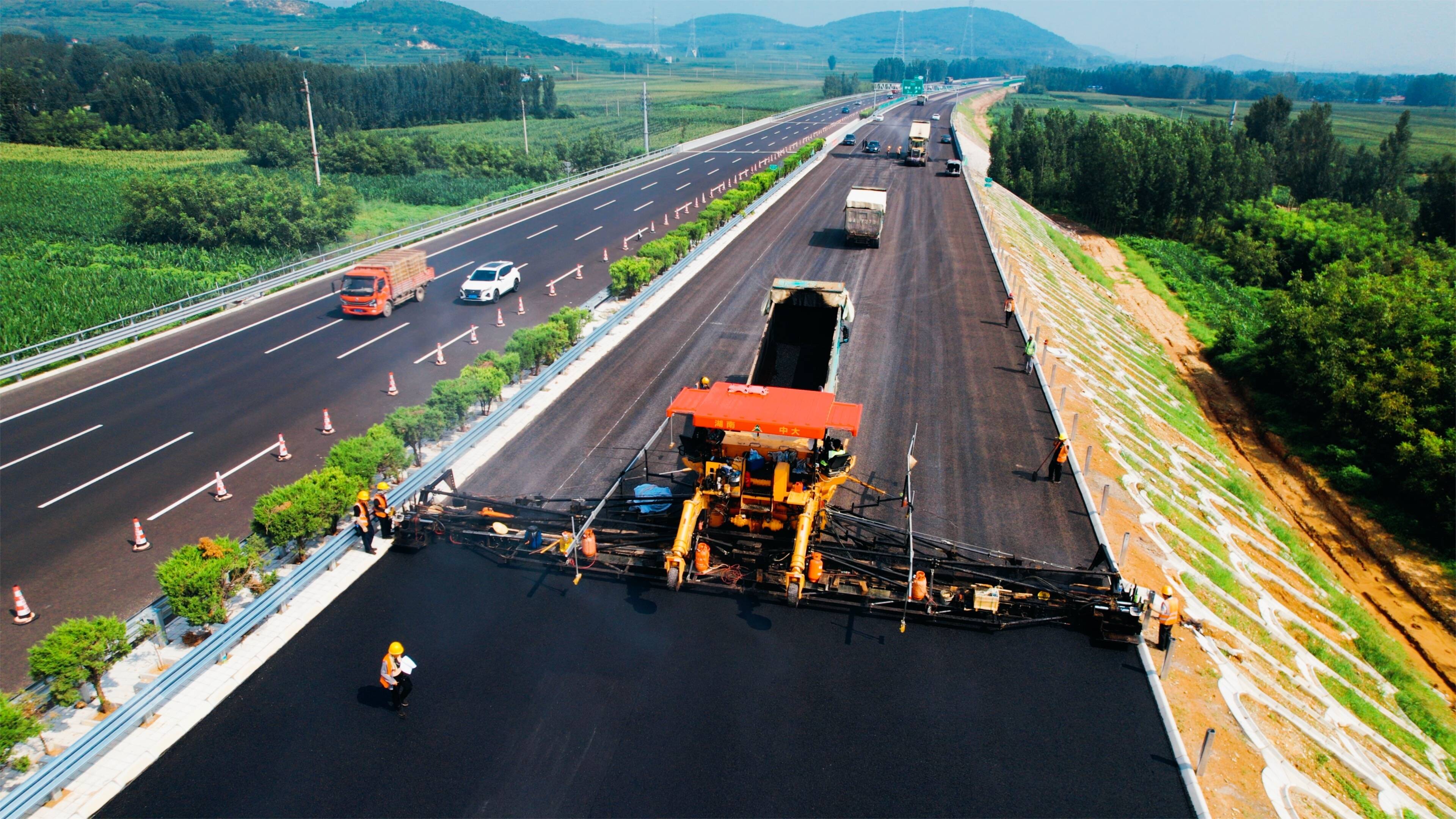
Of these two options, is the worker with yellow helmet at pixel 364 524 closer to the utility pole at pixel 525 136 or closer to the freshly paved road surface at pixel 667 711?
the freshly paved road surface at pixel 667 711

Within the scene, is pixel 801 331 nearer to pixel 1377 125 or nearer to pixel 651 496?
pixel 651 496

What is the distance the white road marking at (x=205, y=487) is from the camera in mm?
19266

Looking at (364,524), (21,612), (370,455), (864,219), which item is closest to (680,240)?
(864,219)

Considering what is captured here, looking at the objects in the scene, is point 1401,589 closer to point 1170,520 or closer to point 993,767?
point 1170,520

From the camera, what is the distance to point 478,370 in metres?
23.5

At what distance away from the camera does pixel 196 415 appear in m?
24.7

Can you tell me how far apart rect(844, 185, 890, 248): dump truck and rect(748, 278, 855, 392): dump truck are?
19.6 m

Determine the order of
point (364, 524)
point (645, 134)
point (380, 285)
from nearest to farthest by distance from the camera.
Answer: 1. point (364, 524)
2. point (380, 285)
3. point (645, 134)

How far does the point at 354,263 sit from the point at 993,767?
42.1m

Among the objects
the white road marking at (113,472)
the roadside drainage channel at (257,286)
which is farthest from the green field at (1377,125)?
the white road marking at (113,472)

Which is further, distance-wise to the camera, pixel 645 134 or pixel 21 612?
pixel 645 134

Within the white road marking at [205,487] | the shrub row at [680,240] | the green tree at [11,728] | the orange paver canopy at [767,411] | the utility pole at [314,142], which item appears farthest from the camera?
the utility pole at [314,142]

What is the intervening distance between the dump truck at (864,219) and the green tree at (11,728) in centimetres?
3807

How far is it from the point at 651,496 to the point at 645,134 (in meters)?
82.3
